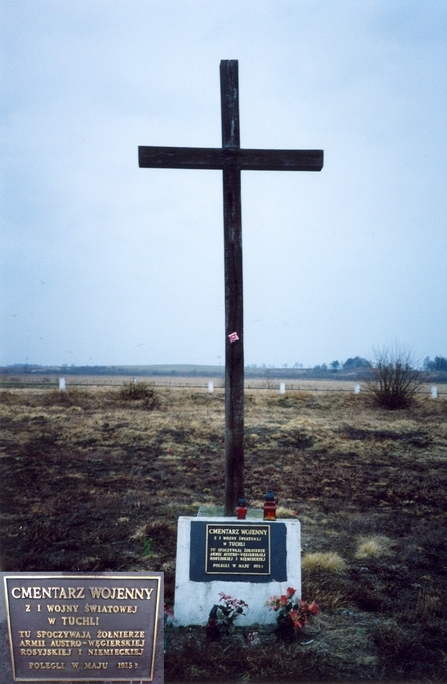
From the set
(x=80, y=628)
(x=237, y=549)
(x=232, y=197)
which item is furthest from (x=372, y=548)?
(x=232, y=197)

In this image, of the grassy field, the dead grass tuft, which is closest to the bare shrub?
the grassy field

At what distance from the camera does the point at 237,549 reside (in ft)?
16.9

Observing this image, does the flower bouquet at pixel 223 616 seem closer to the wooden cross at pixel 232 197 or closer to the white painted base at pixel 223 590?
the white painted base at pixel 223 590

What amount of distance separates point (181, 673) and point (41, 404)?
58.6 ft

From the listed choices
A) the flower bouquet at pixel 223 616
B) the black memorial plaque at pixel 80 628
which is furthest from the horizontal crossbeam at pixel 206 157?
the flower bouquet at pixel 223 616

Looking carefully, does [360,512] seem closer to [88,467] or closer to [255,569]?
[255,569]

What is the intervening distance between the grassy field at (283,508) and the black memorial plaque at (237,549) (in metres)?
0.57

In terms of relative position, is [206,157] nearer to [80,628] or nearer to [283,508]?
[80,628]

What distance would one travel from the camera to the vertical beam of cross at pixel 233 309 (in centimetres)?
561

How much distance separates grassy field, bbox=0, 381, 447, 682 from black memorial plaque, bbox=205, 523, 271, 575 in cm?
57

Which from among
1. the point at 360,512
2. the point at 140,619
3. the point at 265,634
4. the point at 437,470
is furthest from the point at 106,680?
the point at 437,470

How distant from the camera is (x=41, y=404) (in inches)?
827

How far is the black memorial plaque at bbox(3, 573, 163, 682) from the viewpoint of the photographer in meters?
4.12

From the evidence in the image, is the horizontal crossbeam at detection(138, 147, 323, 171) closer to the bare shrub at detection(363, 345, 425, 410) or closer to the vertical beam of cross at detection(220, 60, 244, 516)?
the vertical beam of cross at detection(220, 60, 244, 516)
